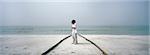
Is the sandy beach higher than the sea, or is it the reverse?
the sandy beach

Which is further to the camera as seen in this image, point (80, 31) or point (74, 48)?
point (80, 31)

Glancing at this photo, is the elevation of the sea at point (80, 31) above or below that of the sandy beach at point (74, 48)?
below

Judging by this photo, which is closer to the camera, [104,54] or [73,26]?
[104,54]

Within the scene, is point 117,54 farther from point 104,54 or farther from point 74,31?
point 74,31

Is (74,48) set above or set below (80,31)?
above

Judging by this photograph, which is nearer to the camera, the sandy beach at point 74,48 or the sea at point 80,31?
the sandy beach at point 74,48

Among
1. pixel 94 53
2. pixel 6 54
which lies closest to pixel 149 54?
pixel 94 53

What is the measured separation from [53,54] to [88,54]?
1.41 m

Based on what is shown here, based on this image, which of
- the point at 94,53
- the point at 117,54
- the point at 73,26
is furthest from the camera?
the point at 73,26

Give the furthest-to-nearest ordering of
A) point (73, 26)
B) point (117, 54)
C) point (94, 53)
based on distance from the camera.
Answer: point (73, 26)
point (94, 53)
point (117, 54)

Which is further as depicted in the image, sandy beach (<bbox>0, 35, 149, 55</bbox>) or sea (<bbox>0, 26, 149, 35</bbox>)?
sea (<bbox>0, 26, 149, 35</bbox>)

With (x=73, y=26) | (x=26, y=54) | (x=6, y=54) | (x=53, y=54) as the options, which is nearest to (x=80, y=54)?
(x=53, y=54)

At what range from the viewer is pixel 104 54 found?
34.4 feet

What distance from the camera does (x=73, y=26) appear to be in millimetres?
15633
